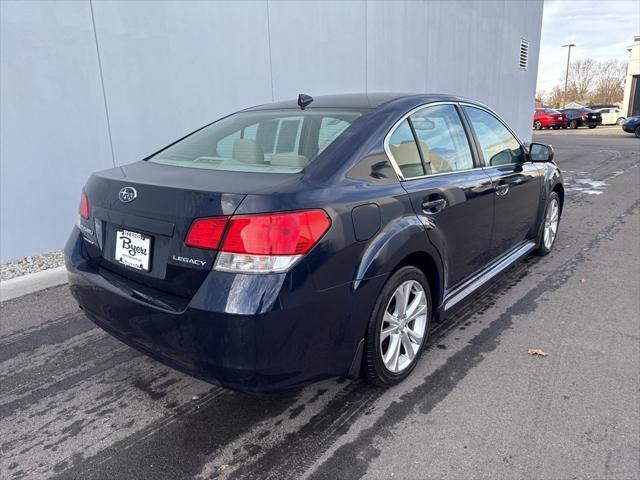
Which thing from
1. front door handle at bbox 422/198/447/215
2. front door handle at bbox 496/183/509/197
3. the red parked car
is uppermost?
front door handle at bbox 422/198/447/215

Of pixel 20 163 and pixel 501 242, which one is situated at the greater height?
pixel 20 163

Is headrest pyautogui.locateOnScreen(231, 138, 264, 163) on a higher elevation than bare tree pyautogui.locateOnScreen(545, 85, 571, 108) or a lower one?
higher

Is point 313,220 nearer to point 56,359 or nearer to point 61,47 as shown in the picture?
point 56,359

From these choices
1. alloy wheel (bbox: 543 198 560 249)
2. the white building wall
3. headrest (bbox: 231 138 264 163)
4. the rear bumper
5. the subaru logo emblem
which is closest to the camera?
the rear bumper

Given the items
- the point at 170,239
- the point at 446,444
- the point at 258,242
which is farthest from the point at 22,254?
the point at 446,444

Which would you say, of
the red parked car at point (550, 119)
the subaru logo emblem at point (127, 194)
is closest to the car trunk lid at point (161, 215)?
the subaru logo emblem at point (127, 194)

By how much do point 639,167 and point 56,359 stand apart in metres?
13.8

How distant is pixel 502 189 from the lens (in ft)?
12.1

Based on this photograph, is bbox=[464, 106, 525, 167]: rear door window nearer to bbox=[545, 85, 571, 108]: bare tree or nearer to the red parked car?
the red parked car

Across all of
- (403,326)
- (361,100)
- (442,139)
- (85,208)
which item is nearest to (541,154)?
(442,139)

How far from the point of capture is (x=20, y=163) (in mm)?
4965

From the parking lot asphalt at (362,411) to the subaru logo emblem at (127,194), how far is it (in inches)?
45.7

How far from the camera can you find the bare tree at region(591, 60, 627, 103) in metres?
58.9

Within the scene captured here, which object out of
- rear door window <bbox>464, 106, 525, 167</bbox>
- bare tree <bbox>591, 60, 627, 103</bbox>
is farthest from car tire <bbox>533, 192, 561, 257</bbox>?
bare tree <bbox>591, 60, 627, 103</bbox>
